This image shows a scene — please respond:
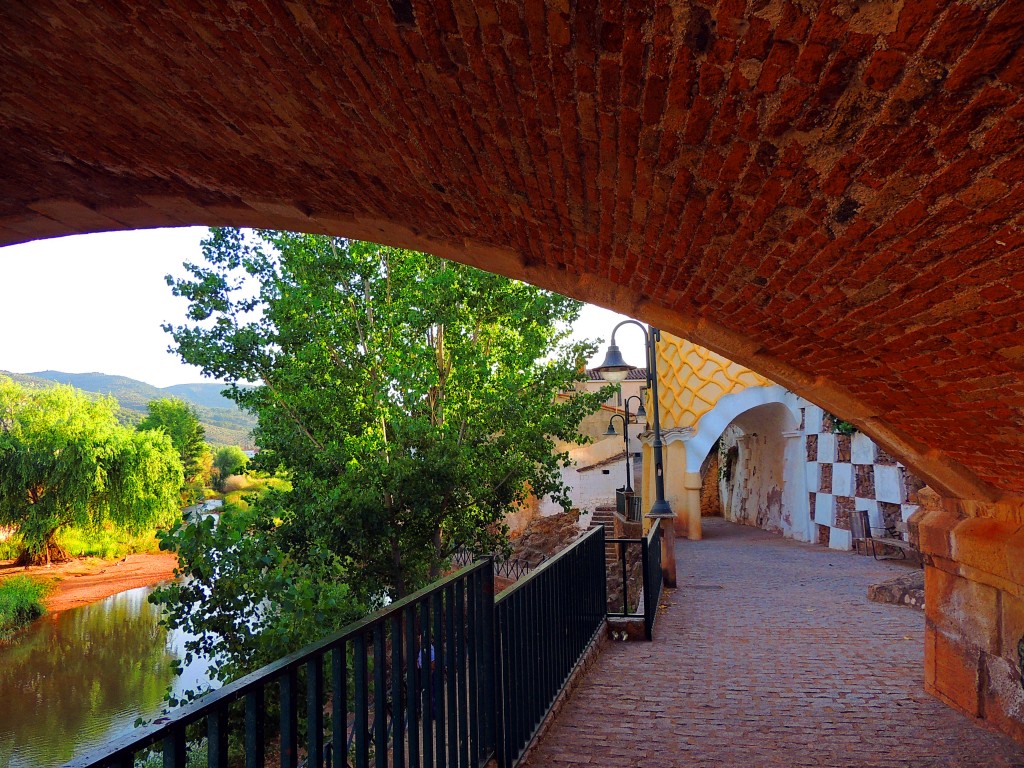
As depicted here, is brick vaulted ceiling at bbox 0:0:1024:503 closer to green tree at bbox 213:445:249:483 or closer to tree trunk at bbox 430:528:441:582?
tree trunk at bbox 430:528:441:582

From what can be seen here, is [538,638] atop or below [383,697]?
below

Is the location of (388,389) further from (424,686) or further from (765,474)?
(765,474)

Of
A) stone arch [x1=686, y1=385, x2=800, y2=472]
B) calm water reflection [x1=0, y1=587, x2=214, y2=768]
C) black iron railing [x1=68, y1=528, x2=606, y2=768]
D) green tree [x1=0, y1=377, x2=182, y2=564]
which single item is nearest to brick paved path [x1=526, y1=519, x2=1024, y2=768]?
black iron railing [x1=68, y1=528, x2=606, y2=768]

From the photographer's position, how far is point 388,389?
38.4 ft

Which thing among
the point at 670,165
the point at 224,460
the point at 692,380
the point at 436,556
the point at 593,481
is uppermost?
the point at 692,380

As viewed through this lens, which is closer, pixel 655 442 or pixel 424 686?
pixel 424 686

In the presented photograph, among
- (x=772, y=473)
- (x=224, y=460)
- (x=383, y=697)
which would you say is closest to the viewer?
(x=383, y=697)

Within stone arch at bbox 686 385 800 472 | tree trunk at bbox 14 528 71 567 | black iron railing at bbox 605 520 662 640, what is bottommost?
tree trunk at bbox 14 528 71 567

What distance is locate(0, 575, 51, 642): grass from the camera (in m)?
19.4

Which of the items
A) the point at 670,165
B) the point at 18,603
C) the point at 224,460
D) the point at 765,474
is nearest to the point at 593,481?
the point at 765,474

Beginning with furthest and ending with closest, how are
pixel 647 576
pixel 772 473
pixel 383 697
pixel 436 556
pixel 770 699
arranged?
pixel 772 473
pixel 436 556
pixel 647 576
pixel 770 699
pixel 383 697

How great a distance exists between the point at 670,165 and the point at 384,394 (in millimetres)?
9645

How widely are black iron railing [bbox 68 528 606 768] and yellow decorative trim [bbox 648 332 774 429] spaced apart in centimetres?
1216

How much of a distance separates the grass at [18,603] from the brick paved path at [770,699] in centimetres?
1986
